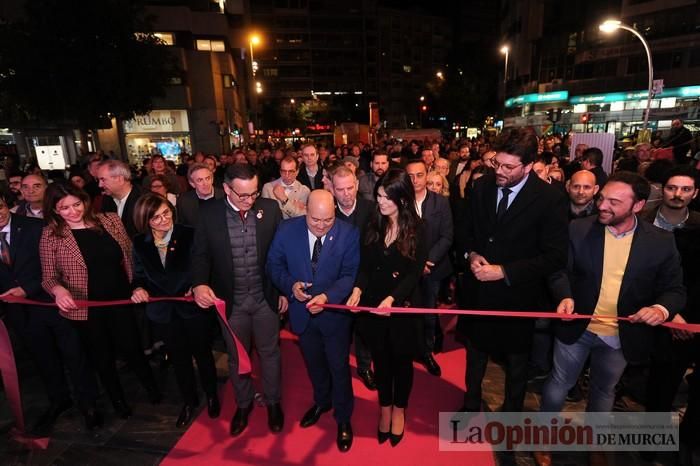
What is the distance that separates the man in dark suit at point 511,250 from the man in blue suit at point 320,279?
40.5 inches

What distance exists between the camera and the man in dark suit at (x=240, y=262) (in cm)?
316

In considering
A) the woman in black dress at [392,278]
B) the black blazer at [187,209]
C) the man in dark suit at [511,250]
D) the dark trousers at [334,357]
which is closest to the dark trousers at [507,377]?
the man in dark suit at [511,250]

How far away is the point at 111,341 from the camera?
3732 mm

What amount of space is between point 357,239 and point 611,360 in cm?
208

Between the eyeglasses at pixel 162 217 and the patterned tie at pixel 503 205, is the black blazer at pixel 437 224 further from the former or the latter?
the eyeglasses at pixel 162 217

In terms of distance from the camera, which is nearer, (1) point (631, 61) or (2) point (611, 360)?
(2) point (611, 360)

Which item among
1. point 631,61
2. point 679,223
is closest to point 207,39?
point 679,223

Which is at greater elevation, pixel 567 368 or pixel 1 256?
pixel 1 256

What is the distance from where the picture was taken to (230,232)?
3.26 meters

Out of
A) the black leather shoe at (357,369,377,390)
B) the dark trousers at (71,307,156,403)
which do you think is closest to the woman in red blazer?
the dark trousers at (71,307,156,403)

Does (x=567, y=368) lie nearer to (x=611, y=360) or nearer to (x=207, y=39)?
(x=611, y=360)

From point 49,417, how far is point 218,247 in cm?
256

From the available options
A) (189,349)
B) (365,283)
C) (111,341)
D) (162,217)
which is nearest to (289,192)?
(162,217)

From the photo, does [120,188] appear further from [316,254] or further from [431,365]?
[431,365]
